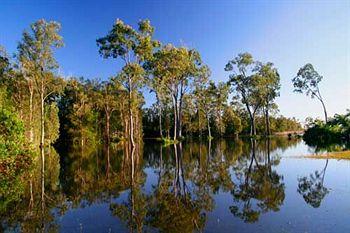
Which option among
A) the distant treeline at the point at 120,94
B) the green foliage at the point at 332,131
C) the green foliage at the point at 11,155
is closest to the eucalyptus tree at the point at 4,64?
the distant treeline at the point at 120,94

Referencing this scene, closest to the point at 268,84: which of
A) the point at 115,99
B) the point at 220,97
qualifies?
the point at 220,97

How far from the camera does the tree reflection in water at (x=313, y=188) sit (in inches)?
484

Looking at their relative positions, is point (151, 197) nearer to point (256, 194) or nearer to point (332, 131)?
point (256, 194)

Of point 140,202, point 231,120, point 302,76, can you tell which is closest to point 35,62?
point 140,202

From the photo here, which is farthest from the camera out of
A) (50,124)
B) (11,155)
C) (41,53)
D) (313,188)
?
(50,124)

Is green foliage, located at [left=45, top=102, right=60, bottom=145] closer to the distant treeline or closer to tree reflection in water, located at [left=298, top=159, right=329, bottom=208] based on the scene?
the distant treeline

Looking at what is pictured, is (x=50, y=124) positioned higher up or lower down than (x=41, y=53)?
lower down

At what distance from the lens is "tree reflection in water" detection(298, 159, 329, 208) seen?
12.3m

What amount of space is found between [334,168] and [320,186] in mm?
6000

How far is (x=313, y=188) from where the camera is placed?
14531 mm

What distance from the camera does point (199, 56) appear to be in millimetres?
62156

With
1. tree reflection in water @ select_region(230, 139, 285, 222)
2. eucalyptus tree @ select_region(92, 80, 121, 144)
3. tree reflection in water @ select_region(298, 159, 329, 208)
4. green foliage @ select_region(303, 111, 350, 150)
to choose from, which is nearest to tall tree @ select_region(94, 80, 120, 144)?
eucalyptus tree @ select_region(92, 80, 121, 144)

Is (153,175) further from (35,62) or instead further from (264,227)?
(35,62)

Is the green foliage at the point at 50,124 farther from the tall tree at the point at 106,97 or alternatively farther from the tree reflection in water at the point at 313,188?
the tree reflection in water at the point at 313,188
